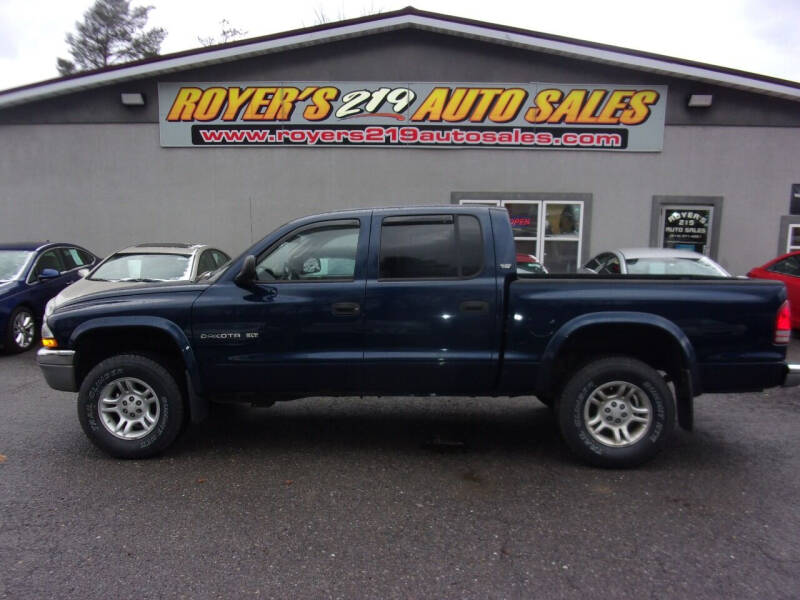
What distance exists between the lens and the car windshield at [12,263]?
8211 millimetres

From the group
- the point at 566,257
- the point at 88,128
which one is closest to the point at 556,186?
the point at 566,257

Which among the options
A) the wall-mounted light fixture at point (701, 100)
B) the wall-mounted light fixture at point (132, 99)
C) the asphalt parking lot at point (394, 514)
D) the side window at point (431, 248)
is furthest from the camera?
the wall-mounted light fixture at point (132, 99)

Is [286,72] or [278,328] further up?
[286,72]

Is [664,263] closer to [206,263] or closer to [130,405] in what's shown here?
[206,263]

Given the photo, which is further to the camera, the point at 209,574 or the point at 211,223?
the point at 211,223

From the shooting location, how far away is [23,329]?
7.96m

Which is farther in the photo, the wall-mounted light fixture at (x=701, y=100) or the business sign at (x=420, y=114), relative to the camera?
the business sign at (x=420, y=114)

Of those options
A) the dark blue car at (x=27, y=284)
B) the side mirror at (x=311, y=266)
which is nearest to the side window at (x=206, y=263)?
the dark blue car at (x=27, y=284)

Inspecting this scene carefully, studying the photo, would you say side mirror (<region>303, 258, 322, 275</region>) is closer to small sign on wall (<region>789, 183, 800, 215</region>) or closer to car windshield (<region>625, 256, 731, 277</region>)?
car windshield (<region>625, 256, 731, 277</region>)

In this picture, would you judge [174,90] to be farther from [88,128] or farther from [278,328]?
[278,328]

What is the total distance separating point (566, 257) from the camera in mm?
12062

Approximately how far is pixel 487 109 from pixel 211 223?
636 centimetres

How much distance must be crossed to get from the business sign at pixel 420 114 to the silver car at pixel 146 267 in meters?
4.59

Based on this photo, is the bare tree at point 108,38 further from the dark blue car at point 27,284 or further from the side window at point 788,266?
the side window at point 788,266
